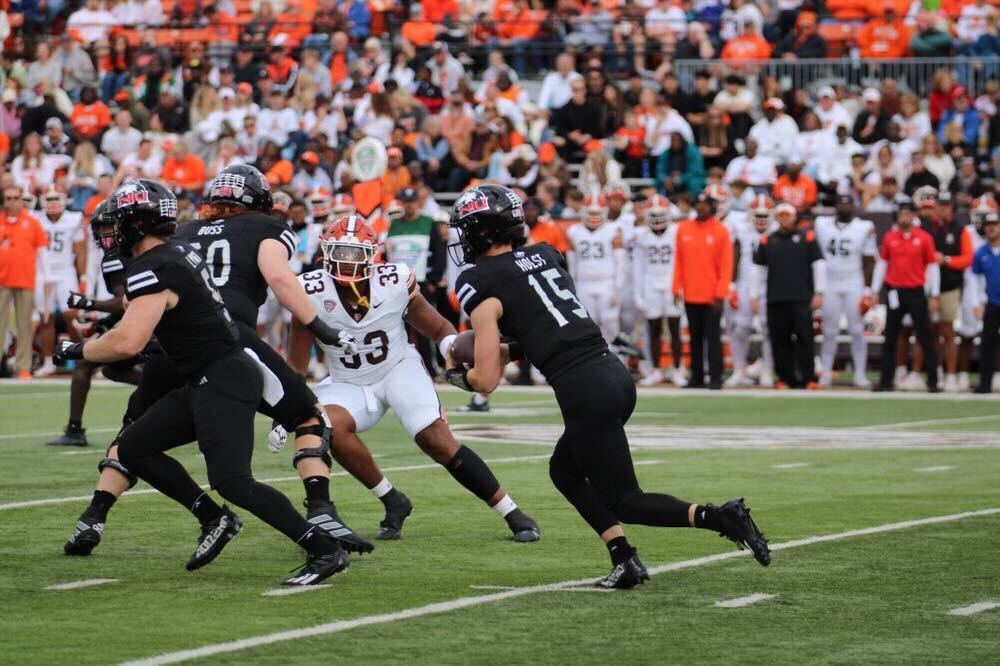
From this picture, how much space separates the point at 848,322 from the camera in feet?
67.6

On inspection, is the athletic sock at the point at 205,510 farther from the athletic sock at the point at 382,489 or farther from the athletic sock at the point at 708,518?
the athletic sock at the point at 708,518

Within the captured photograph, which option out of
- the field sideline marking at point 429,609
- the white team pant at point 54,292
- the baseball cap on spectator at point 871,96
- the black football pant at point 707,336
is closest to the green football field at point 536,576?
the field sideline marking at point 429,609

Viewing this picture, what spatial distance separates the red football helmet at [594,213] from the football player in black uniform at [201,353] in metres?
13.5

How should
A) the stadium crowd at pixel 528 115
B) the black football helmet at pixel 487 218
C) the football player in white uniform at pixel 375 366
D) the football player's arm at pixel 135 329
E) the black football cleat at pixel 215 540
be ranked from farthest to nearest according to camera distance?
the stadium crowd at pixel 528 115, the football player in white uniform at pixel 375 366, the black football cleat at pixel 215 540, the black football helmet at pixel 487 218, the football player's arm at pixel 135 329

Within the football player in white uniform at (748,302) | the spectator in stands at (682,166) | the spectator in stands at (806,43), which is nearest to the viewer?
the football player in white uniform at (748,302)

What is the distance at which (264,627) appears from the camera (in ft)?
21.7

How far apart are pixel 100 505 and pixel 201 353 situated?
1311 millimetres

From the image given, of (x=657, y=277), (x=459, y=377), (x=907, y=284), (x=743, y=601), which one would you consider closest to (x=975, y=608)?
(x=743, y=601)

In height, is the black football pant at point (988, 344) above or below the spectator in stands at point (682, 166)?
below

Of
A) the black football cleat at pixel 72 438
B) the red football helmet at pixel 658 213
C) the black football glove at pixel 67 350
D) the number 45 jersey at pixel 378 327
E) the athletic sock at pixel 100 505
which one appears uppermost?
the black football glove at pixel 67 350

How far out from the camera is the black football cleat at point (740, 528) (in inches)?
286

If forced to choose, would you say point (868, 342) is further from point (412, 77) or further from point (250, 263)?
point (250, 263)

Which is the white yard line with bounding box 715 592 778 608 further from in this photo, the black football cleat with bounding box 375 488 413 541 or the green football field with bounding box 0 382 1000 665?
the black football cleat with bounding box 375 488 413 541

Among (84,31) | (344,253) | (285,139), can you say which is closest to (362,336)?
(344,253)
